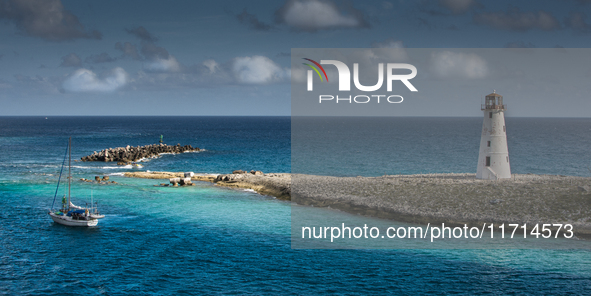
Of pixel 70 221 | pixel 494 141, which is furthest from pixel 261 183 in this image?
pixel 494 141

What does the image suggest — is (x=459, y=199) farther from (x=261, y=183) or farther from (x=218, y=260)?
(x=261, y=183)

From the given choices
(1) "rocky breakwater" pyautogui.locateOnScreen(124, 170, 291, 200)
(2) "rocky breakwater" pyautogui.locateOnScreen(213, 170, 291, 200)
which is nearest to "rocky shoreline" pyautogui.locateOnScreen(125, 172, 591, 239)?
(2) "rocky breakwater" pyautogui.locateOnScreen(213, 170, 291, 200)

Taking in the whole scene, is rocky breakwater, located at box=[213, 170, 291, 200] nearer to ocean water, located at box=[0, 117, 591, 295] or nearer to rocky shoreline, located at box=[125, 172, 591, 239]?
rocky shoreline, located at box=[125, 172, 591, 239]

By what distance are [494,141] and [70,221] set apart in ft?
147

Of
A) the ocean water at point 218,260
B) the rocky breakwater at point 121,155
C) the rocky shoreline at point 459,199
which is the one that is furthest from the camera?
the rocky breakwater at point 121,155

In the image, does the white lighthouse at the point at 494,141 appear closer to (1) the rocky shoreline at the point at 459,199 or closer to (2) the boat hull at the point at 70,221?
(1) the rocky shoreline at the point at 459,199

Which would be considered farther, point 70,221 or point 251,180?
point 251,180

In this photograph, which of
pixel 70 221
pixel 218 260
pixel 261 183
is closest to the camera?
pixel 218 260

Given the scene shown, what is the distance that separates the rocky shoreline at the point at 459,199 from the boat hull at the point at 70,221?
2218 cm

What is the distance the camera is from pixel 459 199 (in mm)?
46906

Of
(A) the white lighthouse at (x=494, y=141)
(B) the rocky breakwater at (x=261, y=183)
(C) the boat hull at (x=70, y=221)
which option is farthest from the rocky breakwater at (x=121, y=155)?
(A) the white lighthouse at (x=494, y=141)

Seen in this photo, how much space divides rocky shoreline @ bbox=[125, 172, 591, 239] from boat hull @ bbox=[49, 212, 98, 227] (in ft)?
72.8

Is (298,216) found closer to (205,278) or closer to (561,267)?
(205,278)

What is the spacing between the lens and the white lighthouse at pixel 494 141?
169 ft
